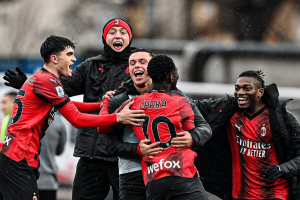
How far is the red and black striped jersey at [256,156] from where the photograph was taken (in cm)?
671

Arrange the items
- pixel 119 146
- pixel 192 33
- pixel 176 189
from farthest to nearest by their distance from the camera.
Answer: pixel 192 33
pixel 119 146
pixel 176 189

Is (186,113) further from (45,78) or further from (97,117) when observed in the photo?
(45,78)

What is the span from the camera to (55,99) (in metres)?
5.96

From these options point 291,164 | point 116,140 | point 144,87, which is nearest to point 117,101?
point 144,87

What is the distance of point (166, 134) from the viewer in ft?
17.9

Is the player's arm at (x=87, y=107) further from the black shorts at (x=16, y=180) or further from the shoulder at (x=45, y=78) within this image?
the black shorts at (x=16, y=180)

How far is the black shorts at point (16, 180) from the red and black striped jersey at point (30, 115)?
6cm

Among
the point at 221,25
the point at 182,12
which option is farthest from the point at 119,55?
the point at 182,12

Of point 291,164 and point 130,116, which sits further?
point 291,164

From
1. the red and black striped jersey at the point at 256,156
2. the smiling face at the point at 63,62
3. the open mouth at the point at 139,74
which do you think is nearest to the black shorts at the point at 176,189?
the open mouth at the point at 139,74

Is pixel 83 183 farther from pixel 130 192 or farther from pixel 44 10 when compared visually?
pixel 44 10

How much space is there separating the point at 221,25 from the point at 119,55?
1598 cm

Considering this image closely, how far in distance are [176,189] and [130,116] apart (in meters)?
0.79

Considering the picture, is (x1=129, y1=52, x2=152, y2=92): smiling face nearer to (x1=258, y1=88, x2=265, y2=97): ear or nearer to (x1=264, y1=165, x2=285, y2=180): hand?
(x1=258, y1=88, x2=265, y2=97): ear
